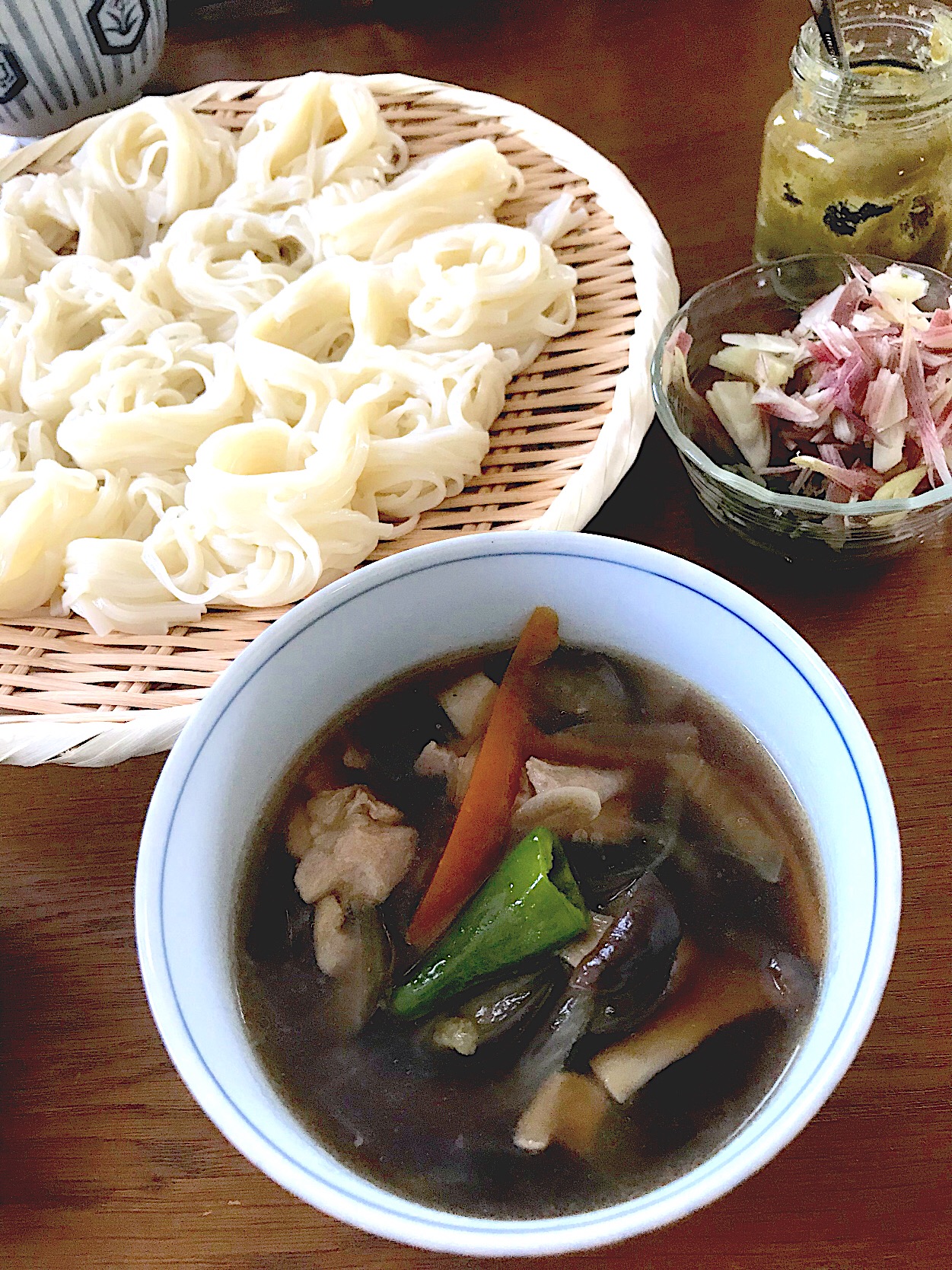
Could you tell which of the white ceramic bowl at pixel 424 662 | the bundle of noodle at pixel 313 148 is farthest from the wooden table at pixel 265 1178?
the bundle of noodle at pixel 313 148

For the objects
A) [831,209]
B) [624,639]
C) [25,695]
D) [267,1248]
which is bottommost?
[267,1248]

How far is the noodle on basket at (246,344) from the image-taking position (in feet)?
3.55

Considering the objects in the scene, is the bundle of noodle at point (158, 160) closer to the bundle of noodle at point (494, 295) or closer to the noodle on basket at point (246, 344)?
the noodle on basket at point (246, 344)

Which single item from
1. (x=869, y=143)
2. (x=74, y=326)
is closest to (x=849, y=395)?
(x=869, y=143)

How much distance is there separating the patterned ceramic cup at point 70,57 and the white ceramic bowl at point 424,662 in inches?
50.2

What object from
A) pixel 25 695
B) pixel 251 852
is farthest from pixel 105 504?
pixel 251 852

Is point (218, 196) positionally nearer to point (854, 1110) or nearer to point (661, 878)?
point (661, 878)

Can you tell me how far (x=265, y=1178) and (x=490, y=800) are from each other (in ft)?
1.08

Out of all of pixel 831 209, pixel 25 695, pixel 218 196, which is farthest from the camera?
pixel 218 196

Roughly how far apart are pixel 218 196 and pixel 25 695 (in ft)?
2.79

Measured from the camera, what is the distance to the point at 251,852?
2.33 feet

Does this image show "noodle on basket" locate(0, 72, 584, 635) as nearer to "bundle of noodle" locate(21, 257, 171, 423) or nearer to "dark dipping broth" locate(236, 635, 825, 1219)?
"bundle of noodle" locate(21, 257, 171, 423)

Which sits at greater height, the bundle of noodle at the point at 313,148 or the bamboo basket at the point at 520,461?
the bundle of noodle at the point at 313,148

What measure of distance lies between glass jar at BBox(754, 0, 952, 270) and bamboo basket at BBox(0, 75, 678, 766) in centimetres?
17
